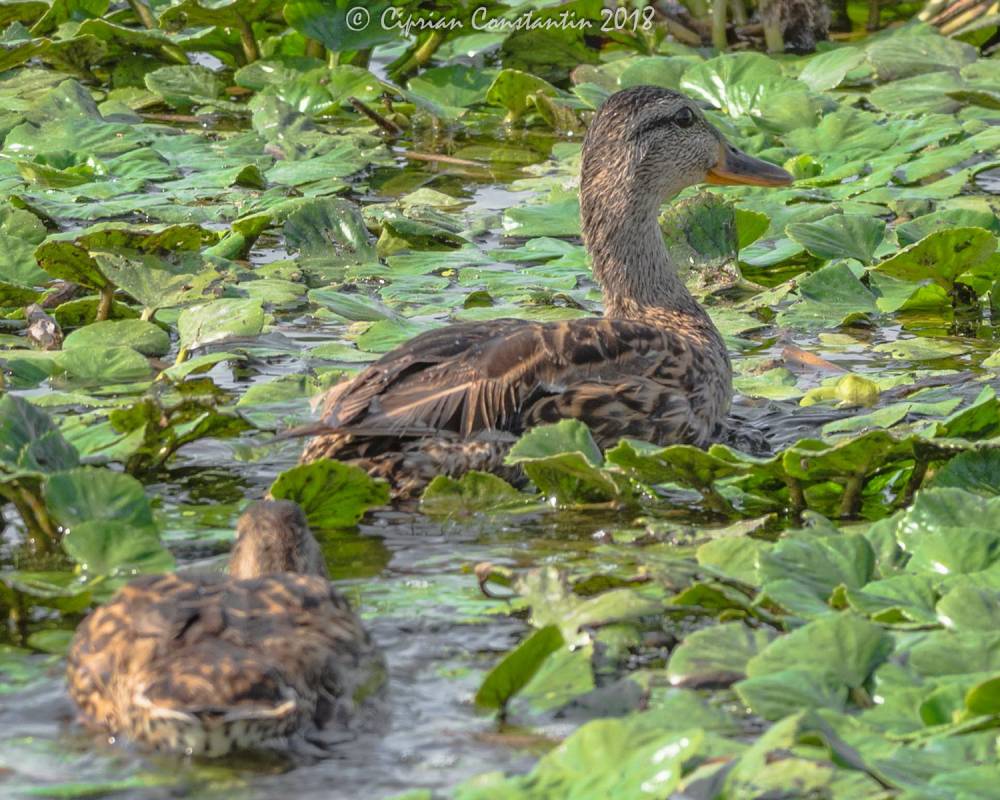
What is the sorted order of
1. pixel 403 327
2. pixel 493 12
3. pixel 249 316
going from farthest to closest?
pixel 493 12, pixel 403 327, pixel 249 316

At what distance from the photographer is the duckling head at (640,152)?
7.88m

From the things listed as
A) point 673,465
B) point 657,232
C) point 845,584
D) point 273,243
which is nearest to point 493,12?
point 273,243

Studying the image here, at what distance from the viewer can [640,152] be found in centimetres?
793

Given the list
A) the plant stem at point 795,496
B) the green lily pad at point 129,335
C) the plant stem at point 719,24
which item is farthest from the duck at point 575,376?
→ the plant stem at point 719,24

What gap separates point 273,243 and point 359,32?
215cm

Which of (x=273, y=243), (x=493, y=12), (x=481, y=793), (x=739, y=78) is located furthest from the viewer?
(x=493, y=12)

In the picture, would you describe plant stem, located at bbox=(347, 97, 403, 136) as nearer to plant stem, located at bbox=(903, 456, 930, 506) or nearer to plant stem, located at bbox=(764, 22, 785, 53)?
plant stem, located at bbox=(764, 22, 785, 53)

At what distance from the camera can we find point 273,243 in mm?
9391

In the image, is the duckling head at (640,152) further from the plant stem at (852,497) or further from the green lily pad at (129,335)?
the plant stem at (852,497)

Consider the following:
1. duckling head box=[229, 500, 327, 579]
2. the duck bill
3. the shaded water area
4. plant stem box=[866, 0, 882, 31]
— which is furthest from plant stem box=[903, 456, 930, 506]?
plant stem box=[866, 0, 882, 31]

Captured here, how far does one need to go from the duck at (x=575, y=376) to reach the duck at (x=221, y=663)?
158cm

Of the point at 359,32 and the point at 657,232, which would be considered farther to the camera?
the point at 359,32

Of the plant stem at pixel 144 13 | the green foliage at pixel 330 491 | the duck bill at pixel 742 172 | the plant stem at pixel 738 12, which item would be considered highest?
the plant stem at pixel 144 13

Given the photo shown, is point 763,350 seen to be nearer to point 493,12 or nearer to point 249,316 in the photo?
point 249,316
